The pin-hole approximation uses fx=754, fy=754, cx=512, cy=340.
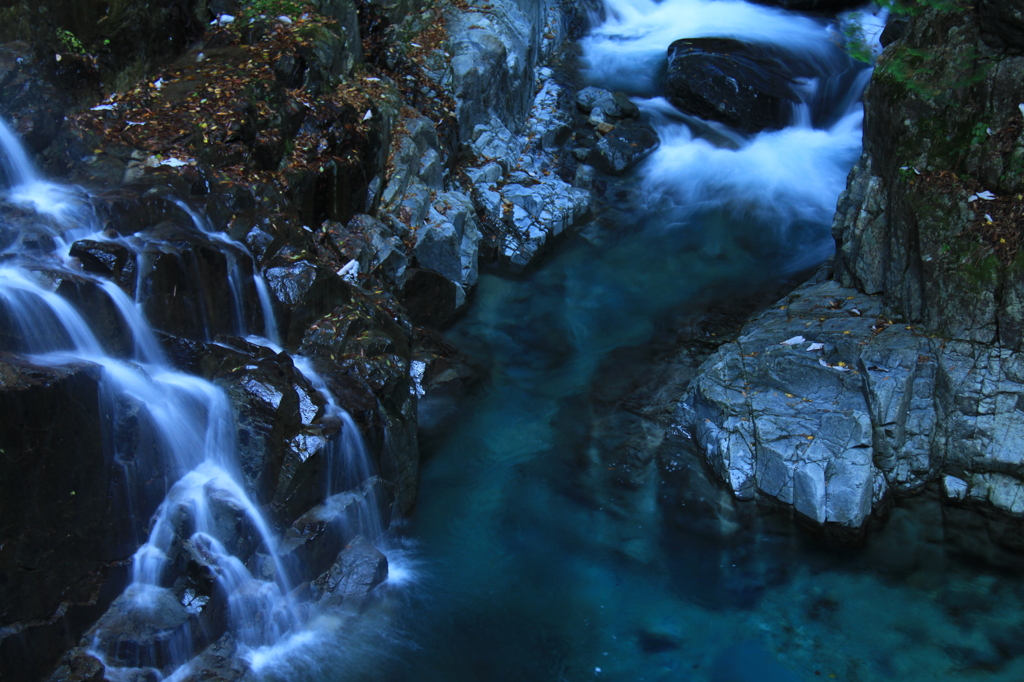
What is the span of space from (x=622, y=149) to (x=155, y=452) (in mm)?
10075

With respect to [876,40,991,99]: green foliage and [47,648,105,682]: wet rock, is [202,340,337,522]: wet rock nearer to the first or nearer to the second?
[47,648,105,682]: wet rock

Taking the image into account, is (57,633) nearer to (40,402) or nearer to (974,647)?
(40,402)

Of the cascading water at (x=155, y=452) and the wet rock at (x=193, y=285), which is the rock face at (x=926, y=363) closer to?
the cascading water at (x=155, y=452)

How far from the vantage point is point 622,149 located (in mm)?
13523

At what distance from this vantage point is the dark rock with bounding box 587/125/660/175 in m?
13.4

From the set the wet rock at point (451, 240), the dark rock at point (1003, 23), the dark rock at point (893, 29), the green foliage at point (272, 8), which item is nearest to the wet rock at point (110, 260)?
the wet rock at point (451, 240)

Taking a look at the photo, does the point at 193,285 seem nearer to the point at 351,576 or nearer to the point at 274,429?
the point at 274,429

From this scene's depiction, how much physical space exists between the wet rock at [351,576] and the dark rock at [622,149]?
8.93 meters

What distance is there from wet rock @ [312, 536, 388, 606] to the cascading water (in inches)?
7.9

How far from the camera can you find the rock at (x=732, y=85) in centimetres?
1363

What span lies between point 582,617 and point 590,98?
10.6 metres

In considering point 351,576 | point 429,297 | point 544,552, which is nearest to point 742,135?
point 429,297

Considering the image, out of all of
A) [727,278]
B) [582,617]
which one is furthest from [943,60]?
[582,617]

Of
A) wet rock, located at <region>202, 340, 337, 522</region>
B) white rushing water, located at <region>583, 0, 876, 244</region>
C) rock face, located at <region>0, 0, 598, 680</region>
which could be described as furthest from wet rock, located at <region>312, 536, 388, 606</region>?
white rushing water, located at <region>583, 0, 876, 244</region>
